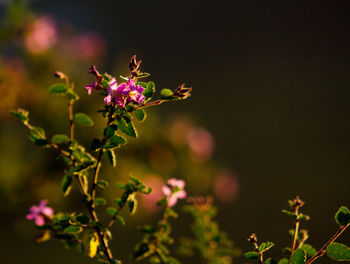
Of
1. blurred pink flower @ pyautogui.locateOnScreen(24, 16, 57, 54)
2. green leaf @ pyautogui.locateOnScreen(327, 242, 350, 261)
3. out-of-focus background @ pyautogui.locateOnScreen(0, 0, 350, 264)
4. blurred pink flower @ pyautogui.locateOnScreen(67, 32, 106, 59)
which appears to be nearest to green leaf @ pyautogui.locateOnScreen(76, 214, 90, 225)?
green leaf @ pyautogui.locateOnScreen(327, 242, 350, 261)

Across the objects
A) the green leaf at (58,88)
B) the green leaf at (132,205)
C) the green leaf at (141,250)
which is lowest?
the green leaf at (141,250)

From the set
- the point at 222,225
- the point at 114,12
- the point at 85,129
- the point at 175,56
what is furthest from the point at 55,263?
the point at 114,12

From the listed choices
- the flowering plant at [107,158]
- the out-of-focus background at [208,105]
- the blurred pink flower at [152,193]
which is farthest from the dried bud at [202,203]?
the blurred pink flower at [152,193]

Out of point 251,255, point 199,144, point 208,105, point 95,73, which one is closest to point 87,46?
point 199,144

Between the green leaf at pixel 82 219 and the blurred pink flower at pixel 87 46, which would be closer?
the green leaf at pixel 82 219

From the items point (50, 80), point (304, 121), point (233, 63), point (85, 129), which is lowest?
point (304, 121)

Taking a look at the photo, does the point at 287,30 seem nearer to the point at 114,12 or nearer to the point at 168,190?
the point at 114,12

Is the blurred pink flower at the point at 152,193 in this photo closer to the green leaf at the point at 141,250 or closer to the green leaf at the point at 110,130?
the green leaf at the point at 141,250

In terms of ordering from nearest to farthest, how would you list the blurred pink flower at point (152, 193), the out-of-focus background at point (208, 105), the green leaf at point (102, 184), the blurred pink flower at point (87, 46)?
1. the green leaf at point (102, 184)
2. the out-of-focus background at point (208, 105)
3. the blurred pink flower at point (152, 193)
4. the blurred pink flower at point (87, 46)
